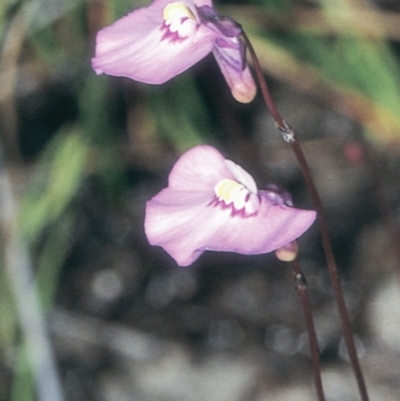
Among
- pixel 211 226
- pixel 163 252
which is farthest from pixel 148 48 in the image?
pixel 163 252

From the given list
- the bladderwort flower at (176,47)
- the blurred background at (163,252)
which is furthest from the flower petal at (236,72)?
the blurred background at (163,252)

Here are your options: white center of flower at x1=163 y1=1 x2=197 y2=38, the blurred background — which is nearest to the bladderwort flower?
white center of flower at x1=163 y1=1 x2=197 y2=38

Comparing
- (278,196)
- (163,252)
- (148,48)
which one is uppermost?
(148,48)

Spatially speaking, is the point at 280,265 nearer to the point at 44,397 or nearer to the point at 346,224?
the point at 346,224

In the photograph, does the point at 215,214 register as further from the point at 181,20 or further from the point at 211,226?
the point at 181,20

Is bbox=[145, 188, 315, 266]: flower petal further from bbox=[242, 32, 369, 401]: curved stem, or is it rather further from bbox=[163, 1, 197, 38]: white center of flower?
bbox=[163, 1, 197, 38]: white center of flower

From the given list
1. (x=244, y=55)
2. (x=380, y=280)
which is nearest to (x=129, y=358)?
(x=380, y=280)
